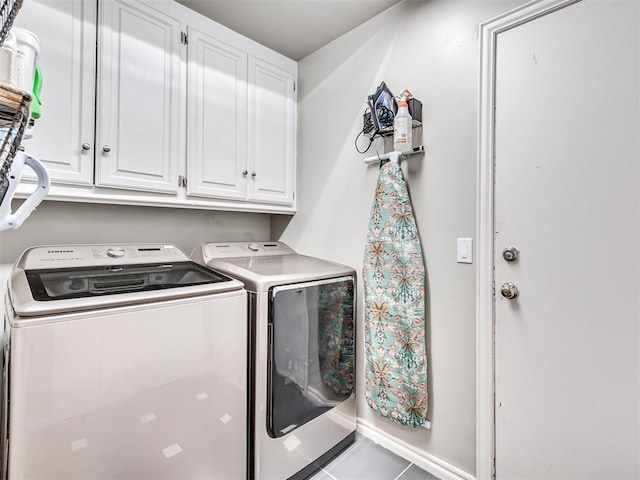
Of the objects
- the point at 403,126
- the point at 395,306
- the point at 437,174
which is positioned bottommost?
the point at 395,306

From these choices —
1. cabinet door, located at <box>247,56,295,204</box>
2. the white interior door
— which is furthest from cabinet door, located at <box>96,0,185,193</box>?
the white interior door

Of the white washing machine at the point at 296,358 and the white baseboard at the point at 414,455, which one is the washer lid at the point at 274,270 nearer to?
the white washing machine at the point at 296,358

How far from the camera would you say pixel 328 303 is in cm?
179

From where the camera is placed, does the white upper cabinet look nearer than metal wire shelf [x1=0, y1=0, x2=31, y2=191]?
No

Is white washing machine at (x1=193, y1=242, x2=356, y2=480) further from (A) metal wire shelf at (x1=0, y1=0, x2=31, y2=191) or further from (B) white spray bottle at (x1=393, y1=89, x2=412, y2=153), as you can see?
(A) metal wire shelf at (x1=0, y1=0, x2=31, y2=191)

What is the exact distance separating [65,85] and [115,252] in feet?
2.48

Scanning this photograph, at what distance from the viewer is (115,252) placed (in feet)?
5.22

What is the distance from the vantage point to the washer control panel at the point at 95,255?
1399mm

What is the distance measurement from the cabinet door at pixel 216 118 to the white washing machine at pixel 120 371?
2.01 ft

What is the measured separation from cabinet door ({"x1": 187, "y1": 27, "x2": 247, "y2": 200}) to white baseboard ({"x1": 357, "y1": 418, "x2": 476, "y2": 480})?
5.20 feet

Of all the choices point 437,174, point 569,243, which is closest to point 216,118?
point 437,174

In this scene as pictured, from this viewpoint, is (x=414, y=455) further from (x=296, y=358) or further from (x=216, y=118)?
(x=216, y=118)

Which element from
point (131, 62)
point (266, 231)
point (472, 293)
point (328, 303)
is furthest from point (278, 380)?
point (131, 62)

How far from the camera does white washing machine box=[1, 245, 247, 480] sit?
95 cm
